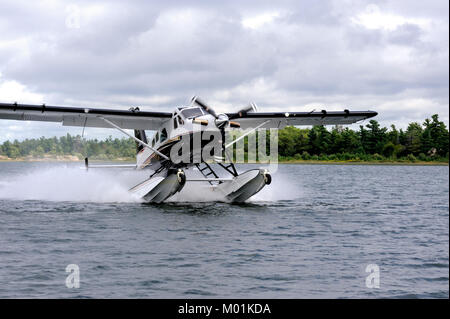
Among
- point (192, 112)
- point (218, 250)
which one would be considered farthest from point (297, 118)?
point (218, 250)

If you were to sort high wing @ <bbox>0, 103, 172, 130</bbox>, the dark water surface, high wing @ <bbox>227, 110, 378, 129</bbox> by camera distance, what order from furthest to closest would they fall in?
high wing @ <bbox>227, 110, 378, 129</bbox> < high wing @ <bbox>0, 103, 172, 130</bbox> < the dark water surface

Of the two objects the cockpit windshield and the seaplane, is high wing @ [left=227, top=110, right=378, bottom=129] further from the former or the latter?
the cockpit windshield

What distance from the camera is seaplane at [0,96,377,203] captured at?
55.4 ft

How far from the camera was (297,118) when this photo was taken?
21031 millimetres

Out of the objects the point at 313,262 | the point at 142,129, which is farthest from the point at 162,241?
the point at 142,129

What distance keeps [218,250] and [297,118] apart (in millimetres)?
11450

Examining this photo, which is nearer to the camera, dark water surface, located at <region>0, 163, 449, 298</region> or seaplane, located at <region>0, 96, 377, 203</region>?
dark water surface, located at <region>0, 163, 449, 298</region>

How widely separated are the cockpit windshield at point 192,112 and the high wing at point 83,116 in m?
1.38

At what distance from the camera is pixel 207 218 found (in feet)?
49.0

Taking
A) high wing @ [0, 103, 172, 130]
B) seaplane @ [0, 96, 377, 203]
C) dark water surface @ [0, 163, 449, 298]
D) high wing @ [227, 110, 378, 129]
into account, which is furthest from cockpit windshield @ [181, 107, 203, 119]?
dark water surface @ [0, 163, 449, 298]

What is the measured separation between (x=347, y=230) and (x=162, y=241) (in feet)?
16.9

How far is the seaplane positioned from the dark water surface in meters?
0.80
